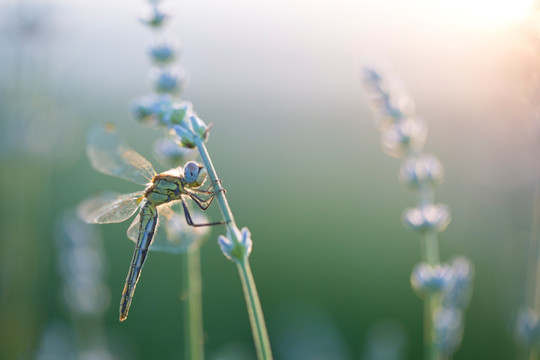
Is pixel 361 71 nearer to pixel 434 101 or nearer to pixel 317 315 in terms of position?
pixel 317 315

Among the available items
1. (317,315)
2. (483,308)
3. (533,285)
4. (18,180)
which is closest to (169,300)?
(18,180)

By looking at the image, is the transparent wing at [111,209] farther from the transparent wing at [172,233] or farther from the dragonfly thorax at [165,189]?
the dragonfly thorax at [165,189]

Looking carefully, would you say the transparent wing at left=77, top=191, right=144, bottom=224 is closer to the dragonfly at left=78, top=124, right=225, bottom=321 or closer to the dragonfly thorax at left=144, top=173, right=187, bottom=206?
the dragonfly at left=78, top=124, right=225, bottom=321

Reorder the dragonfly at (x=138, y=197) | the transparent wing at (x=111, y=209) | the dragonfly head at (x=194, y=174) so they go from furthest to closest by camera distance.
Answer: the transparent wing at (x=111, y=209) < the dragonfly at (x=138, y=197) < the dragonfly head at (x=194, y=174)

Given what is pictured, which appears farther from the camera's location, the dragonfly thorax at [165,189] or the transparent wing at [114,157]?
the transparent wing at [114,157]

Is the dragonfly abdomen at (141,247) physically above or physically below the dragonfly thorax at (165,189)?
below

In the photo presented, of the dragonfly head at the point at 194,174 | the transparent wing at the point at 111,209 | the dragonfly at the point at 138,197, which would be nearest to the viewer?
the dragonfly head at the point at 194,174

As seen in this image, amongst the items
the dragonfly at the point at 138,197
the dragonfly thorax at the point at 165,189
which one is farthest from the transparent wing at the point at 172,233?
the dragonfly thorax at the point at 165,189
